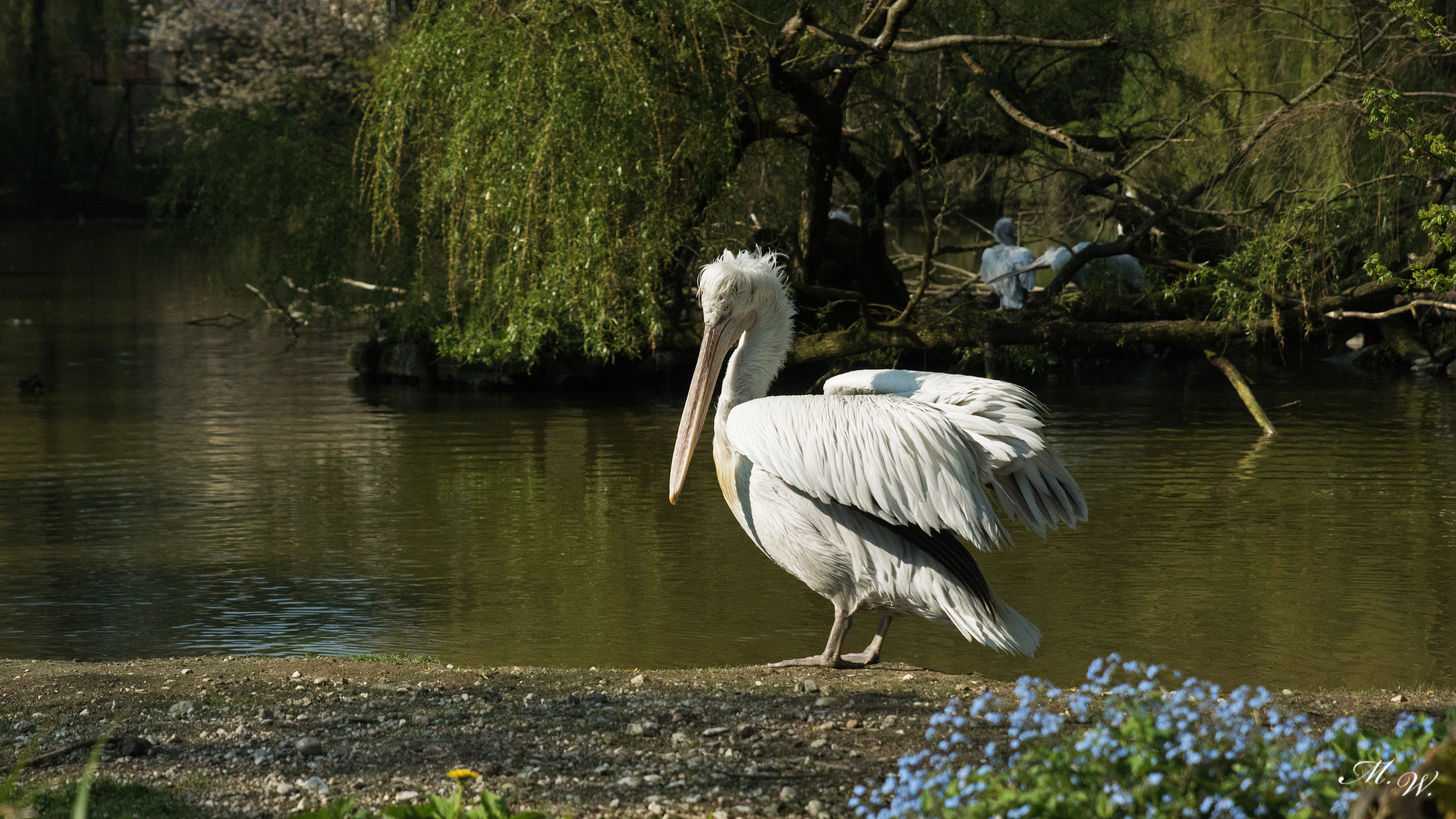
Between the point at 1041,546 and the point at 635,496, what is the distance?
2.87 m

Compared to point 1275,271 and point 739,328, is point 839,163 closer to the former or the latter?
point 1275,271

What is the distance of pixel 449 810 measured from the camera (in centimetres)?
299

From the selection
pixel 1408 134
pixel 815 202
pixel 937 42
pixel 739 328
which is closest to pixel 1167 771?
pixel 739 328

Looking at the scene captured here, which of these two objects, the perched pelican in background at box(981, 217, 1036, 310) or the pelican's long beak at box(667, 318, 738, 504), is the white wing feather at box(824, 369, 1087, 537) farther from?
the perched pelican in background at box(981, 217, 1036, 310)

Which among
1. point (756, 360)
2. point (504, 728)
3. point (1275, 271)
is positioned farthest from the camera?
point (1275, 271)

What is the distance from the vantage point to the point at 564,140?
912 cm

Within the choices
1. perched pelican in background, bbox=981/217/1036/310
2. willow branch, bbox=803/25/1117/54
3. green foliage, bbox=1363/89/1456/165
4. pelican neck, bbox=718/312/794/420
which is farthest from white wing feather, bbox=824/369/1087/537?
perched pelican in background, bbox=981/217/1036/310

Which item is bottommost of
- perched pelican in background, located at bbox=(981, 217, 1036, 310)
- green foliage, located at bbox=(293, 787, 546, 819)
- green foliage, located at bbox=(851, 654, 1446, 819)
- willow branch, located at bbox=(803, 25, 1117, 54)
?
green foliage, located at bbox=(293, 787, 546, 819)

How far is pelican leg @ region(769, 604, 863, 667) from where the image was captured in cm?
516

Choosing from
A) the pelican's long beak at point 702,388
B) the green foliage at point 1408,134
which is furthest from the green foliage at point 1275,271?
the pelican's long beak at point 702,388

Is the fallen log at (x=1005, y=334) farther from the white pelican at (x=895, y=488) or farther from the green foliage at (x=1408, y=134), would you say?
the white pelican at (x=895, y=488)

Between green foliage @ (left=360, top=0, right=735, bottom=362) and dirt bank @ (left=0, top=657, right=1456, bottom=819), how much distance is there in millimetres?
4778

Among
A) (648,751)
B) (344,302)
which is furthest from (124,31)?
(648,751)

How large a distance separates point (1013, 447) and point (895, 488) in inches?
16.1
